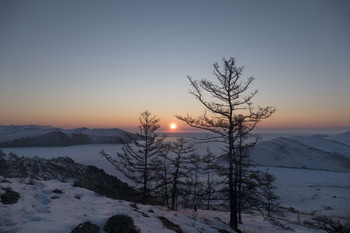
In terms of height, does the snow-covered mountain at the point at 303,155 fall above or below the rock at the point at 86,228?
below

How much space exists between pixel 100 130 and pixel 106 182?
68024 mm

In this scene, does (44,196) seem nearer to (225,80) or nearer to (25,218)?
(25,218)

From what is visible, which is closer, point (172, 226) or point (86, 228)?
point (86, 228)

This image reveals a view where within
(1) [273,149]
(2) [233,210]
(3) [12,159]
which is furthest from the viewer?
(1) [273,149]

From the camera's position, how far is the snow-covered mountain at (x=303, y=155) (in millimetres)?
61906

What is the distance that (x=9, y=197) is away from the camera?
7.53 m

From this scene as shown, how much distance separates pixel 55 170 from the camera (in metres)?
23.7

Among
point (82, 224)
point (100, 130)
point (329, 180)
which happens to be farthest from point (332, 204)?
point (100, 130)

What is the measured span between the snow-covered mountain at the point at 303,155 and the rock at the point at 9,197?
202 feet

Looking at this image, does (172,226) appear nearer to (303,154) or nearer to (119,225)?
(119,225)

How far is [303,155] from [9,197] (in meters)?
77.4

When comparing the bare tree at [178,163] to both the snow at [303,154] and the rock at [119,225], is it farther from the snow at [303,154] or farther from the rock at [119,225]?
the snow at [303,154]

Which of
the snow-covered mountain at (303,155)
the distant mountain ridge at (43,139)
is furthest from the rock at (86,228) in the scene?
the snow-covered mountain at (303,155)

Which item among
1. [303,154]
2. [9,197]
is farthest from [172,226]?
[303,154]
